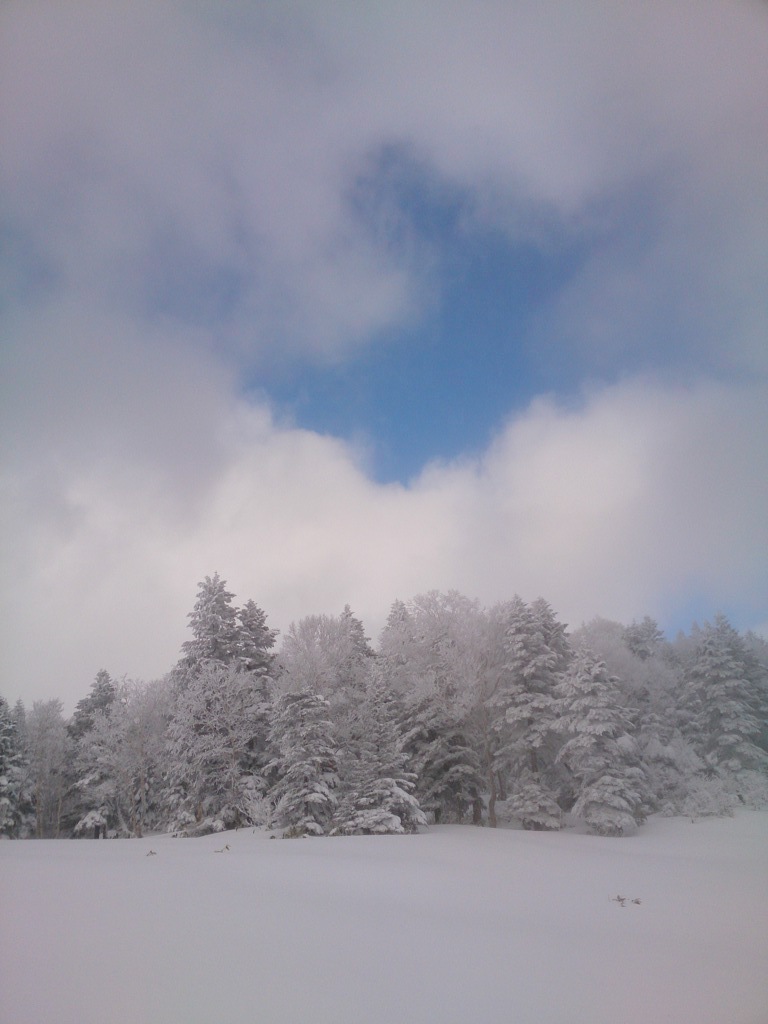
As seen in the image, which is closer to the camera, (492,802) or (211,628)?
(492,802)

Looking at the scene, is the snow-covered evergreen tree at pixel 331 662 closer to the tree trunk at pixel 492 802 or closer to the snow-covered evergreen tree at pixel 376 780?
the snow-covered evergreen tree at pixel 376 780

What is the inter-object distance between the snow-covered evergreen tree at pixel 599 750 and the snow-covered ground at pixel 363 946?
13406 millimetres

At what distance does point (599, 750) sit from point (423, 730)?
7708 mm

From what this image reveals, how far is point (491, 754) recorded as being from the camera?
2688 cm

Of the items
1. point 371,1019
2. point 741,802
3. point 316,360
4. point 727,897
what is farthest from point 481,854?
point 741,802

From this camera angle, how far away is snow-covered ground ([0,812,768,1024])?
14.7 feet

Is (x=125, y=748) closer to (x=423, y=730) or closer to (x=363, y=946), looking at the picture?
(x=423, y=730)

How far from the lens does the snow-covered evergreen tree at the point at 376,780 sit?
20391mm

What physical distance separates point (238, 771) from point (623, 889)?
2013cm

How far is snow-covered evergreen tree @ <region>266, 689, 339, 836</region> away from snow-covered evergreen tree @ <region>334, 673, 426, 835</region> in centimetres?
73

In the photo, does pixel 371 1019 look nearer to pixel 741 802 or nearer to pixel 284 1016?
pixel 284 1016

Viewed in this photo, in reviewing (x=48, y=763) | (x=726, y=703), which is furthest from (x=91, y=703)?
(x=726, y=703)

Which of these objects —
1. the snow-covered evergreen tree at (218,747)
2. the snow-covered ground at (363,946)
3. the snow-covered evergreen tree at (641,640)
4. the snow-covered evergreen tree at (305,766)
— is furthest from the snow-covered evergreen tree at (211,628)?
the snow-covered evergreen tree at (641,640)

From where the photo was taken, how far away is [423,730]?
25.5 meters
